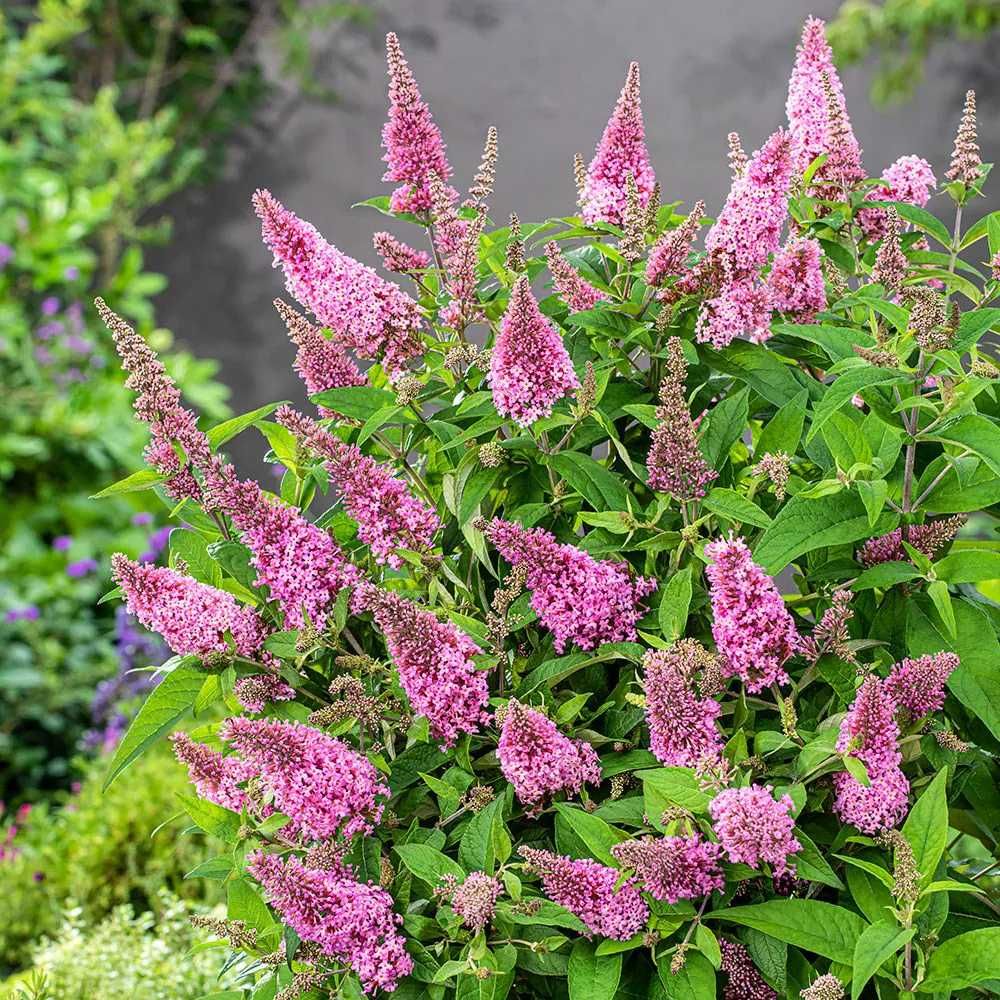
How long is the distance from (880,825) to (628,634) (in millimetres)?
265

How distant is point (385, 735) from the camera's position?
3.85 feet

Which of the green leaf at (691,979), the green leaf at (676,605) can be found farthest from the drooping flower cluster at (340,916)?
the green leaf at (676,605)

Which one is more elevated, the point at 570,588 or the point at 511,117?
the point at 511,117

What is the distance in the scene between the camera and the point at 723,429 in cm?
114

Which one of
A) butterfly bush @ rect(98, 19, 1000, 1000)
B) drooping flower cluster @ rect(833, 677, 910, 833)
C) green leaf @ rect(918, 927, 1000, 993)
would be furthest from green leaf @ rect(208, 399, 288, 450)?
green leaf @ rect(918, 927, 1000, 993)

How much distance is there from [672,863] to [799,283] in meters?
0.63

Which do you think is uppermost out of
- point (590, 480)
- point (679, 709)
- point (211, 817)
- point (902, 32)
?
point (902, 32)

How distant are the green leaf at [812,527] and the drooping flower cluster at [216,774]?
1.69ft

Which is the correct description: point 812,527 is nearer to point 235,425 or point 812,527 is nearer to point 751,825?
point 751,825

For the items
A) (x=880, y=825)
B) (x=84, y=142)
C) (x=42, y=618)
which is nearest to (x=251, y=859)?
(x=880, y=825)

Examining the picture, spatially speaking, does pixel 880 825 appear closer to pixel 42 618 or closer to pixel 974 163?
pixel 974 163

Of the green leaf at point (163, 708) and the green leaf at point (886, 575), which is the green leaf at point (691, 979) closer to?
the green leaf at point (886, 575)

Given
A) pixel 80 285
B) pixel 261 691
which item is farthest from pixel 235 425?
pixel 80 285

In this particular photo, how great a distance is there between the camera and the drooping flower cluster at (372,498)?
108 cm
